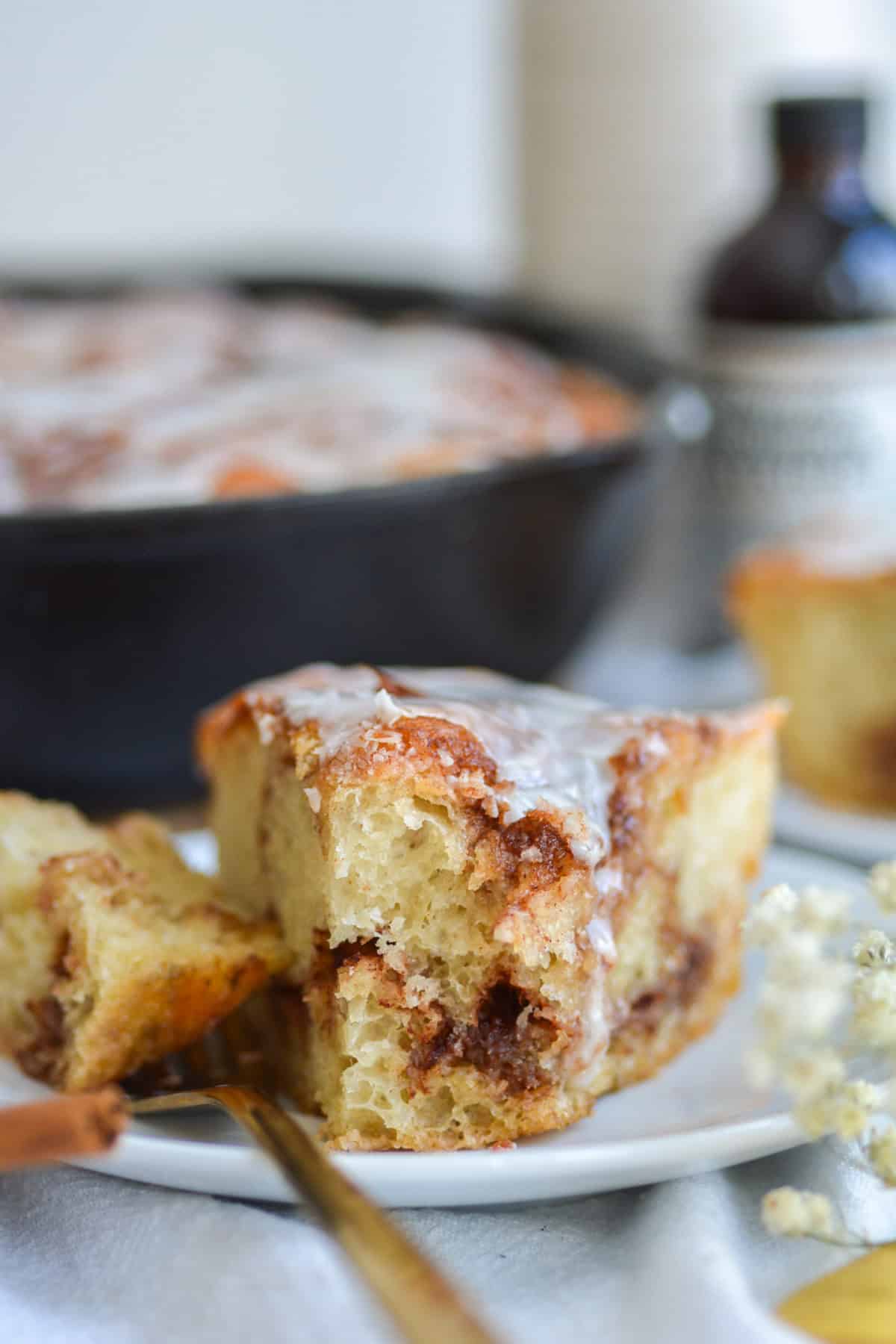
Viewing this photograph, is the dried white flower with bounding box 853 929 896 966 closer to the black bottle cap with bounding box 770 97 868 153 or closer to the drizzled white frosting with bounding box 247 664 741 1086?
Answer: the drizzled white frosting with bounding box 247 664 741 1086

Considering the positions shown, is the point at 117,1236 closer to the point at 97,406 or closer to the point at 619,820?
the point at 619,820

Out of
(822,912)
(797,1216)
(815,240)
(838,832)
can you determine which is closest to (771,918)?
(822,912)

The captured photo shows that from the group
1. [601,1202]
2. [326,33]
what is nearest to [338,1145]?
[601,1202]

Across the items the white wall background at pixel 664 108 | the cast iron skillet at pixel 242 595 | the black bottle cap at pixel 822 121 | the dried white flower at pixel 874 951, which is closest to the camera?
the dried white flower at pixel 874 951

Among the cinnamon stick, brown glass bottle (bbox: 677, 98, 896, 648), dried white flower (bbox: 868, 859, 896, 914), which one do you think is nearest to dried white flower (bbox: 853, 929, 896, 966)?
dried white flower (bbox: 868, 859, 896, 914)

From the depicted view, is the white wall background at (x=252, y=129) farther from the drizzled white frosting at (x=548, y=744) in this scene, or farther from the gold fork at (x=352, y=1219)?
the gold fork at (x=352, y=1219)

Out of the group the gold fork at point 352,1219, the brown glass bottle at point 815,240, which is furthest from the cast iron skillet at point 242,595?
the gold fork at point 352,1219
